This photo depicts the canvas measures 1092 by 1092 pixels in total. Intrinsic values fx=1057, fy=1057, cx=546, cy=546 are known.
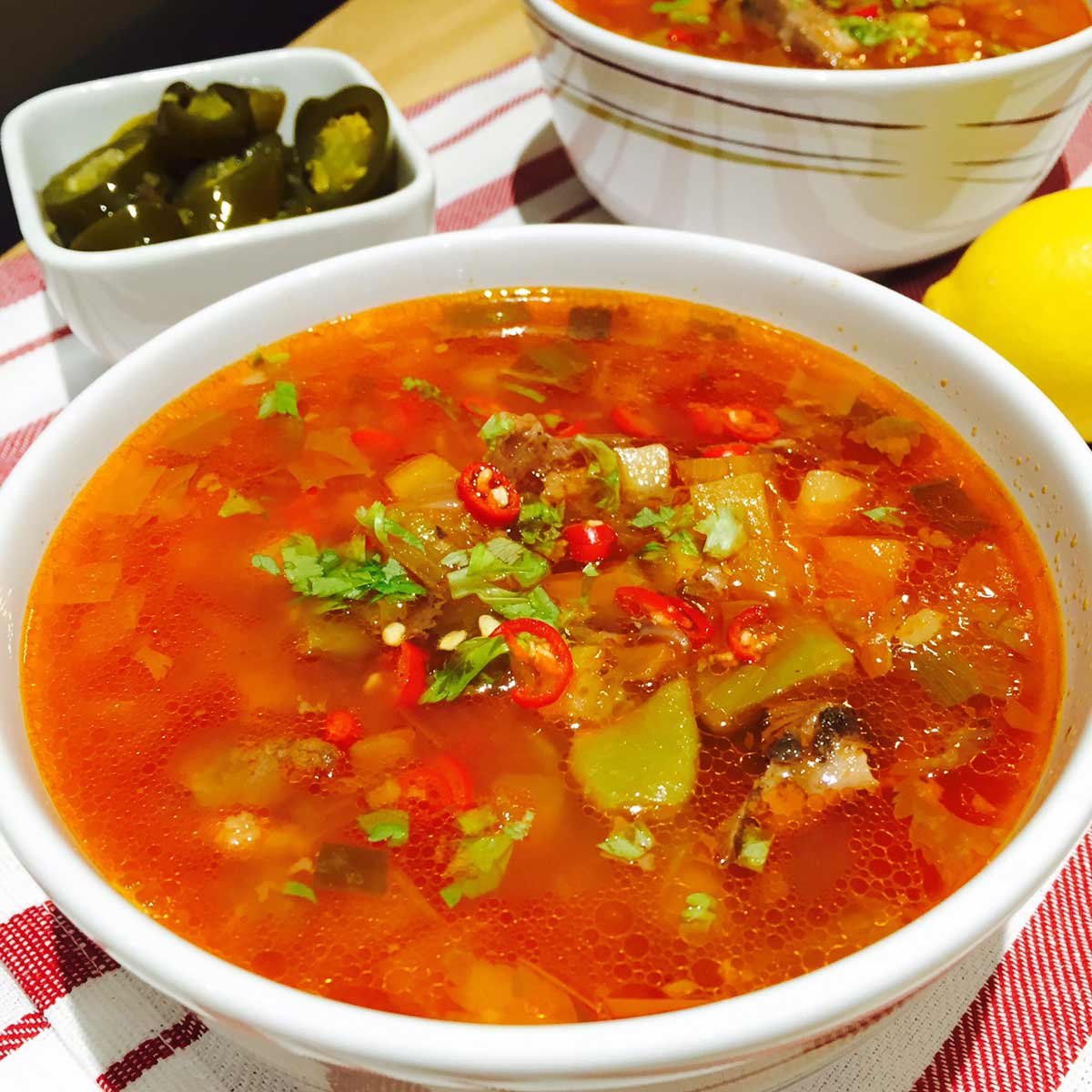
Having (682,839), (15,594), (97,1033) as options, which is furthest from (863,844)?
(15,594)

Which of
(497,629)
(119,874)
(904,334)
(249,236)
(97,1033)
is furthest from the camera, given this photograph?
(249,236)

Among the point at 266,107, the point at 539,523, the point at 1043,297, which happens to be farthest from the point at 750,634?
the point at 266,107

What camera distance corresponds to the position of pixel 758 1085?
4.23 ft

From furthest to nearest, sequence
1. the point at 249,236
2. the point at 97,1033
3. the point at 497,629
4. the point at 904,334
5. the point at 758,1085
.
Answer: the point at 249,236, the point at 904,334, the point at 497,629, the point at 97,1033, the point at 758,1085

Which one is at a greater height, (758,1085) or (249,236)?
(249,236)

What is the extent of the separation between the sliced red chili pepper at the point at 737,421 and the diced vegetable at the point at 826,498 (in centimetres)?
15

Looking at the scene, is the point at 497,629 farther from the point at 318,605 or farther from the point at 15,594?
the point at 15,594

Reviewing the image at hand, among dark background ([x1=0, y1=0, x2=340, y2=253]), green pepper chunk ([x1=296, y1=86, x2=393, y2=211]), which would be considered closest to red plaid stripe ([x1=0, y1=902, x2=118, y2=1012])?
green pepper chunk ([x1=296, y1=86, x2=393, y2=211])

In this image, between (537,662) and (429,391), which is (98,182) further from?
(537,662)

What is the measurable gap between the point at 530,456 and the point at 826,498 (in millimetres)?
550

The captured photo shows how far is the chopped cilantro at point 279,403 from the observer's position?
7.00 feet

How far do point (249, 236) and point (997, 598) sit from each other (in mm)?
1855

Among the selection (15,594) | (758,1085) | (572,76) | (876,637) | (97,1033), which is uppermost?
(572,76)

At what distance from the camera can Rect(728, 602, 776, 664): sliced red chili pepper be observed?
1.67m
